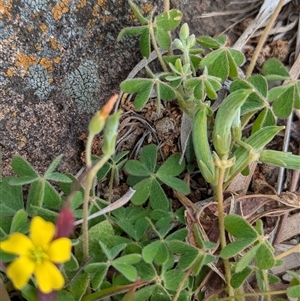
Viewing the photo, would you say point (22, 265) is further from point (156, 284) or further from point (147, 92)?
point (147, 92)

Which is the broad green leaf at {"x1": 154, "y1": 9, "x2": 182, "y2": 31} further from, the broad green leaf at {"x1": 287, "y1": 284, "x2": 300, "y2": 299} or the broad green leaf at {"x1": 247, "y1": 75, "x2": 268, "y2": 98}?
the broad green leaf at {"x1": 287, "y1": 284, "x2": 300, "y2": 299}

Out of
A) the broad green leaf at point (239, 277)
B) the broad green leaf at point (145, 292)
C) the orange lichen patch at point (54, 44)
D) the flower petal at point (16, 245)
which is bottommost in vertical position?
the broad green leaf at point (239, 277)

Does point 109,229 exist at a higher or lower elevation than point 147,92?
lower

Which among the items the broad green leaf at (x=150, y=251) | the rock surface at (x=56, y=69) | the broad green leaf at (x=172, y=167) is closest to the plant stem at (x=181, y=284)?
the broad green leaf at (x=150, y=251)

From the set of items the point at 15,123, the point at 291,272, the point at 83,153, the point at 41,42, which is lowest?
the point at 291,272

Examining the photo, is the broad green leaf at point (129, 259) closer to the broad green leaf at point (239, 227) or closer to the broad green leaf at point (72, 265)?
the broad green leaf at point (72, 265)

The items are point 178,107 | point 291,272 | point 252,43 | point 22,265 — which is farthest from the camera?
point 252,43

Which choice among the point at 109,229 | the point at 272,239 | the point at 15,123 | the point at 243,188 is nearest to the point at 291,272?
the point at 272,239
